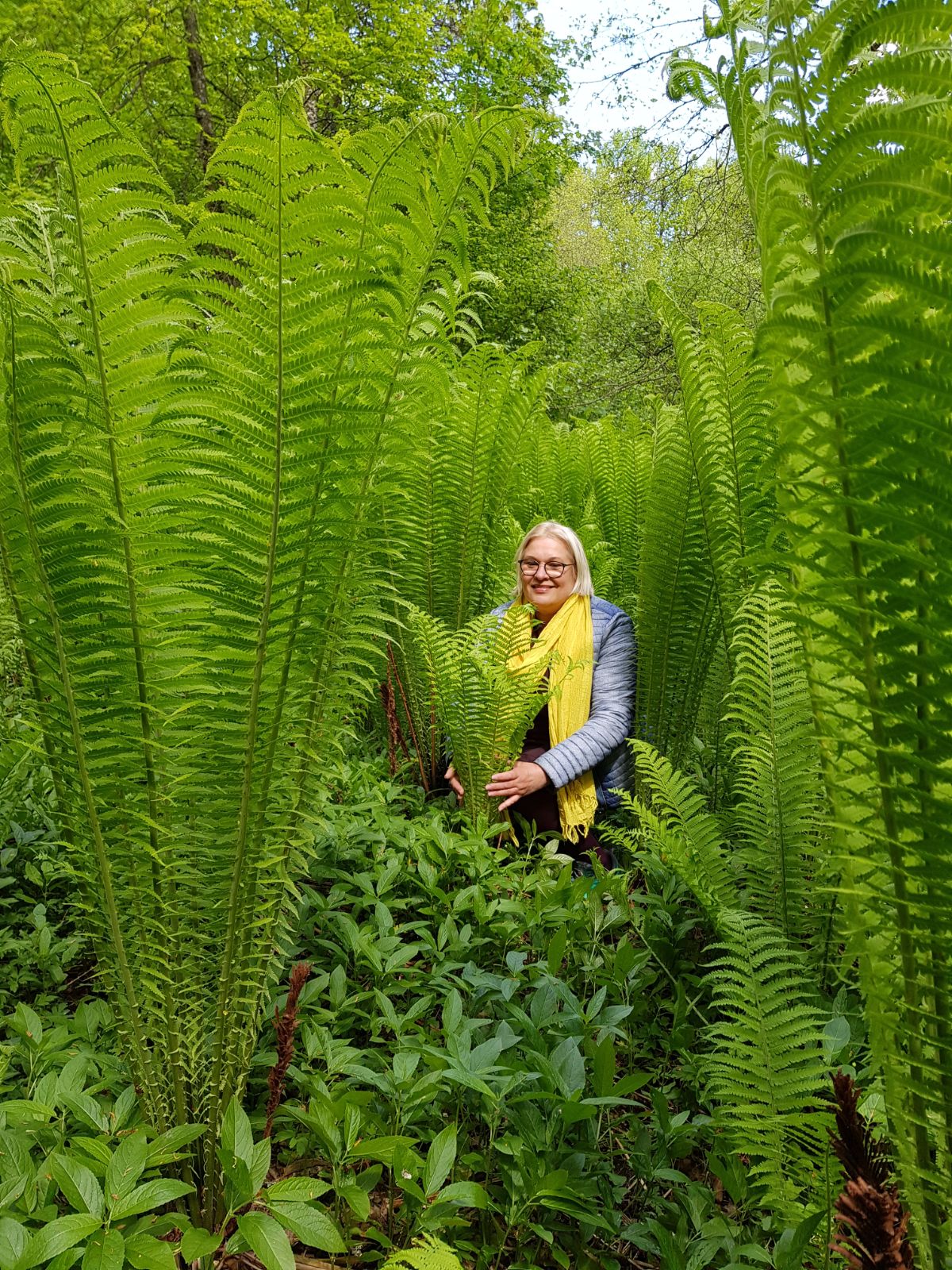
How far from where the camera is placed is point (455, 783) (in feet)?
9.48

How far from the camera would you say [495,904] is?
198cm

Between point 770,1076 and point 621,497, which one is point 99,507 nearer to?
point 770,1076

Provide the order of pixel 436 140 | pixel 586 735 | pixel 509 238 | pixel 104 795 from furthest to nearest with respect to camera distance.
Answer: pixel 509 238 < pixel 586 735 < pixel 104 795 < pixel 436 140

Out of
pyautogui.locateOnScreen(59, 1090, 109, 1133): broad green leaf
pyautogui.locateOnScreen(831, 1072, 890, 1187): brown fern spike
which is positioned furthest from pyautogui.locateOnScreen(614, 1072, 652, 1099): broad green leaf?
pyautogui.locateOnScreen(59, 1090, 109, 1133): broad green leaf

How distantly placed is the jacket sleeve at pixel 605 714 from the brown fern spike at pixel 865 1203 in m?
2.08

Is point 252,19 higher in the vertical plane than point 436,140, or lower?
higher

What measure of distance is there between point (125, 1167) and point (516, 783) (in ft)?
5.82

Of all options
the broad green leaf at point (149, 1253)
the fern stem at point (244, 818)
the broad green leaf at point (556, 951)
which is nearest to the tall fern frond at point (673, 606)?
the broad green leaf at point (556, 951)

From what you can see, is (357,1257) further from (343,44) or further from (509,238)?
(509,238)

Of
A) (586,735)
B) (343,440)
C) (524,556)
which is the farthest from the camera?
(524,556)

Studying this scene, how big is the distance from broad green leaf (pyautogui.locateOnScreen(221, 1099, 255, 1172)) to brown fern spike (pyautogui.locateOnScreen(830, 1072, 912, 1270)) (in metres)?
0.84

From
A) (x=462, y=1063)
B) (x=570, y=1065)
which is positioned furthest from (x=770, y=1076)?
(x=462, y=1063)

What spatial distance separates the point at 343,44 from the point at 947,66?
11.4 m

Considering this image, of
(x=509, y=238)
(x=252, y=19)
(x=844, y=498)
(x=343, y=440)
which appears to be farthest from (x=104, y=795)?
(x=509, y=238)
